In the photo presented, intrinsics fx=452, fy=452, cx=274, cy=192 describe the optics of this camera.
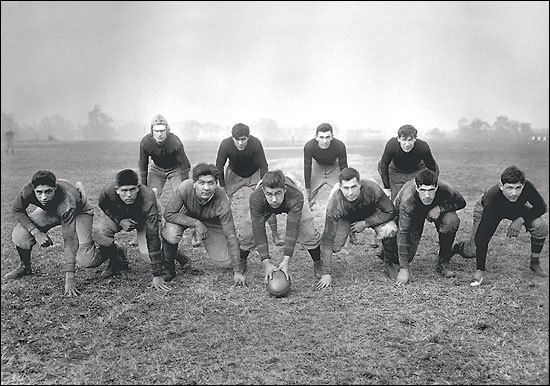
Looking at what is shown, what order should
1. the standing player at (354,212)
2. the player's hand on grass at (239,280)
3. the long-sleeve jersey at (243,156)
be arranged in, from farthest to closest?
the long-sleeve jersey at (243,156) < the player's hand on grass at (239,280) < the standing player at (354,212)

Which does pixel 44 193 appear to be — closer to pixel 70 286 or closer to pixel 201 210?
pixel 70 286

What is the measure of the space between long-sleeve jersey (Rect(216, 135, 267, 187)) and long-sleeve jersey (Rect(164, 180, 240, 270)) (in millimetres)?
1593

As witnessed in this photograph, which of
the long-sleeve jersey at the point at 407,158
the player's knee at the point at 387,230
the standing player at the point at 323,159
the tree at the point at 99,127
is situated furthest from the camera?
the tree at the point at 99,127

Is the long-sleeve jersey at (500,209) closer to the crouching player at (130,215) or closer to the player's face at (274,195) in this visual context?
the player's face at (274,195)

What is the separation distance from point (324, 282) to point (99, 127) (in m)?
93.1

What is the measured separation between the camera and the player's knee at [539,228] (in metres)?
6.23

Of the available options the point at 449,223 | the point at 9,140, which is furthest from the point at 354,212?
the point at 9,140

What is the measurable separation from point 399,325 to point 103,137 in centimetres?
10071

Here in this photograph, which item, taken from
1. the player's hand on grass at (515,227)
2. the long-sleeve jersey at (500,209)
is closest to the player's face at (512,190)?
the long-sleeve jersey at (500,209)

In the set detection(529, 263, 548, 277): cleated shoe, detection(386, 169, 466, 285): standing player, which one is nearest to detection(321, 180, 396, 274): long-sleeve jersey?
detection(386, 169, 466, 285): standing player

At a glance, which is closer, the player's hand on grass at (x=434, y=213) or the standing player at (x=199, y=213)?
the standing player at (x=199, y=213)

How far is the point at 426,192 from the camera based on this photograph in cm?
593

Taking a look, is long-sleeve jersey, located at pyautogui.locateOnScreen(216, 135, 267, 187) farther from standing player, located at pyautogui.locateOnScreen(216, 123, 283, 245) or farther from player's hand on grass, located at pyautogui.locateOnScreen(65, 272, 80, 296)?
player's hand on grass, located at pyautogui.locateOnScreen(65, 272, 80, 296)

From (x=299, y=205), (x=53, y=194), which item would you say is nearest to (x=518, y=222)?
(x=299, y=205)
